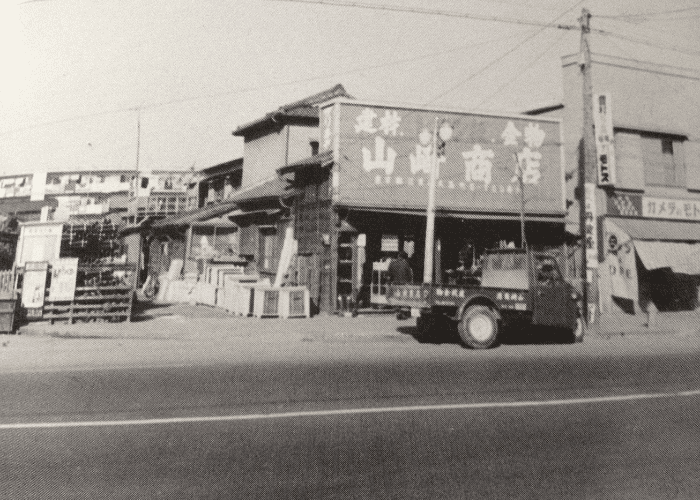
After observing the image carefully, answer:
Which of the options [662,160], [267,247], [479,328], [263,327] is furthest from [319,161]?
[662,160]

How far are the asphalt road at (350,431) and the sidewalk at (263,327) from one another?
13.8 feet

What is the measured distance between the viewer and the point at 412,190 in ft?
62.4

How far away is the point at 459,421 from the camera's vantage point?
5.74 metres

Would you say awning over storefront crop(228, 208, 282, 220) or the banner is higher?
awning over storefront crop(228, 208, 282, 220)

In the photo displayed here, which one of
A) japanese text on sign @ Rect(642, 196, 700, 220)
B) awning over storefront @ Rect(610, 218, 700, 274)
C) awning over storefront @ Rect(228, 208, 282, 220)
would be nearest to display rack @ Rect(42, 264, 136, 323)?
awning over storefront @ Rect(228, 208, 282, 220)

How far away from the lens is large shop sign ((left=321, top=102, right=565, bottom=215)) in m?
18.6

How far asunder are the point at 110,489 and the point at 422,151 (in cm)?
1685

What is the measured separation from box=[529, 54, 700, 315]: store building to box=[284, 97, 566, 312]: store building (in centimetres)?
149

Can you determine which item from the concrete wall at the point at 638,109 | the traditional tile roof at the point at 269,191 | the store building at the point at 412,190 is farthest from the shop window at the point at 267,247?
the concrete wall at the point at 638,109

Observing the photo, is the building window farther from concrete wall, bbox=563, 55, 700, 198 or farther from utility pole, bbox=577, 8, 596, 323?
utility pole, bbox=577, 8, 596, 323

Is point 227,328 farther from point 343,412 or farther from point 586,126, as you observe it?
point 586,126

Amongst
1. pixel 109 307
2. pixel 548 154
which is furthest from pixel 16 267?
pixel 548 154

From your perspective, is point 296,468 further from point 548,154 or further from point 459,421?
point 548,154

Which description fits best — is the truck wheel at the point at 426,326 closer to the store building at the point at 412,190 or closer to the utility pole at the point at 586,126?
the store building at the point at 412,190
